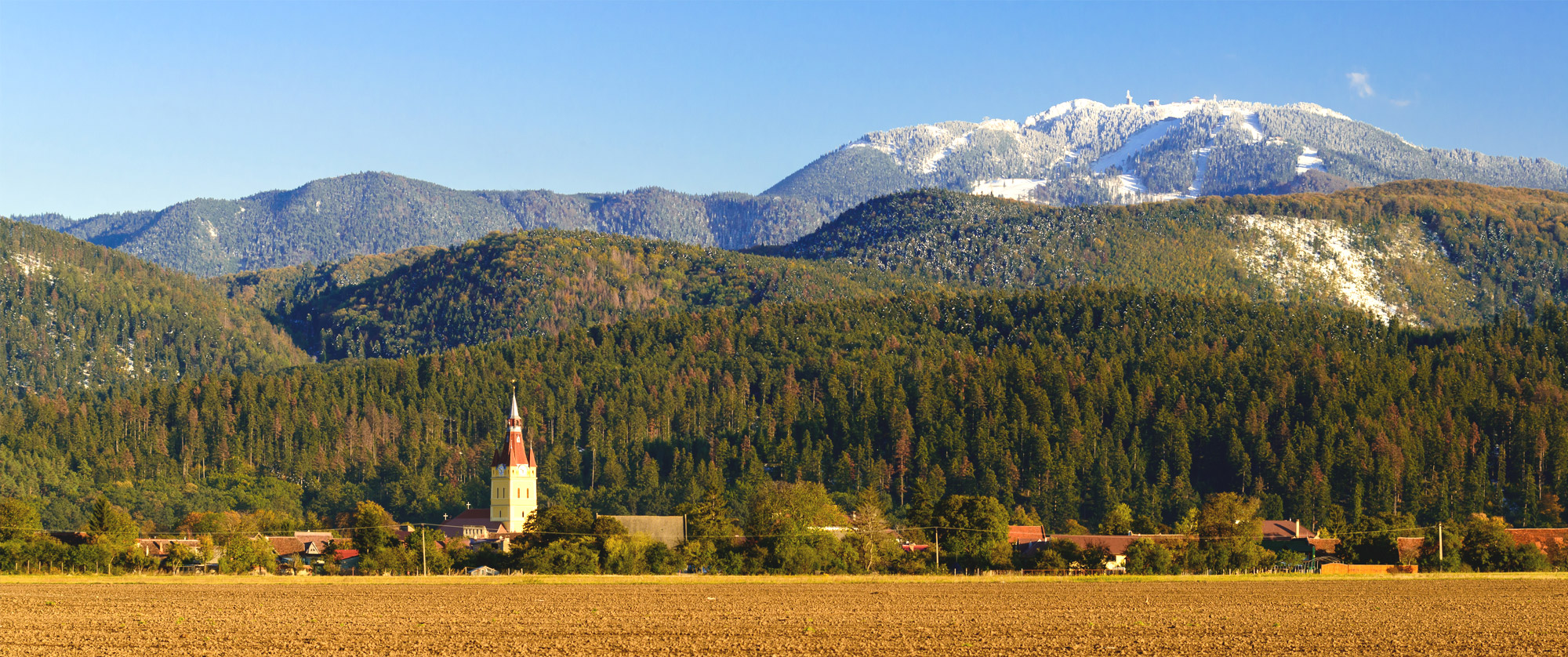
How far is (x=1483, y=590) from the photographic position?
104125 millimetres

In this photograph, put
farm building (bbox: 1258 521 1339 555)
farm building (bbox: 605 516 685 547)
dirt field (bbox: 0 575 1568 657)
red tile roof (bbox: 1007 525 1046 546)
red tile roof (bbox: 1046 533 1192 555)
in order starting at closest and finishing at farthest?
1. dirt field (bbox: 0 575 1568 657)
2. red tile roof (bbox: 1046 533 1192 555)
3. farm building (bbox: 605 516 685 547)
4. farm building (bbox: 1258 521 1339 555)
5. red tile roof (bbox: 1007 525 1046 546)

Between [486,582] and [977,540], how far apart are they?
1727 inches

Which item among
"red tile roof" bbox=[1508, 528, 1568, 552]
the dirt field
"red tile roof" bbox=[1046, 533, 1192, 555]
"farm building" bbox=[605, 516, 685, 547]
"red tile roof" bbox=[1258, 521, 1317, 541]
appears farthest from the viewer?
"red tile roof" bbox=[1258, 521, 1317, 541]

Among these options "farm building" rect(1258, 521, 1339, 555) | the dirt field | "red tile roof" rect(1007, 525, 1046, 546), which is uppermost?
the dirt field

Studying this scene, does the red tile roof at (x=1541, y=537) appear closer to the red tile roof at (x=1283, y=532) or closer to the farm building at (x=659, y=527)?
the red tile roof at (x=1283, y=532)

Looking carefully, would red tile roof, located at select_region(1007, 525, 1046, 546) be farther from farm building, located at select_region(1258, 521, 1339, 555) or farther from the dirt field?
the dirt field

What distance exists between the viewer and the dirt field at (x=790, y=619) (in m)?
66.1

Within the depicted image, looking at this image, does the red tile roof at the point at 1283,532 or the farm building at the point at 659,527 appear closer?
the farm building at the point at 659,527

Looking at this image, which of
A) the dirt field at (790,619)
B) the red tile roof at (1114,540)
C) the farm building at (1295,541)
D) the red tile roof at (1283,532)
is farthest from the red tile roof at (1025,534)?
the dirt field at (790,619)

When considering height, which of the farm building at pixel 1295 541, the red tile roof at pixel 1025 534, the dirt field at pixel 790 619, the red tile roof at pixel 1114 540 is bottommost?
the farm building at pixel 1295 541

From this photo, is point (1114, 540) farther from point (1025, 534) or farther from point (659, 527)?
point (659, 527)

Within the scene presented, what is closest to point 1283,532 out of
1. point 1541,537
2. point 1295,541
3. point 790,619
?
point 1295,541

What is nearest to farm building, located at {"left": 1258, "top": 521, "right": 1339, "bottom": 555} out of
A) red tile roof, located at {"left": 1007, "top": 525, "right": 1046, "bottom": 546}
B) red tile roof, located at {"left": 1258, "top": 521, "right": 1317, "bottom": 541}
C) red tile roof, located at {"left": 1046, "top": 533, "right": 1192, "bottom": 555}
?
red tile roof, located at {"left": 1258, "top": 521, "right": 1317, "bottom": 541}

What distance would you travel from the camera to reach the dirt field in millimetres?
66125
